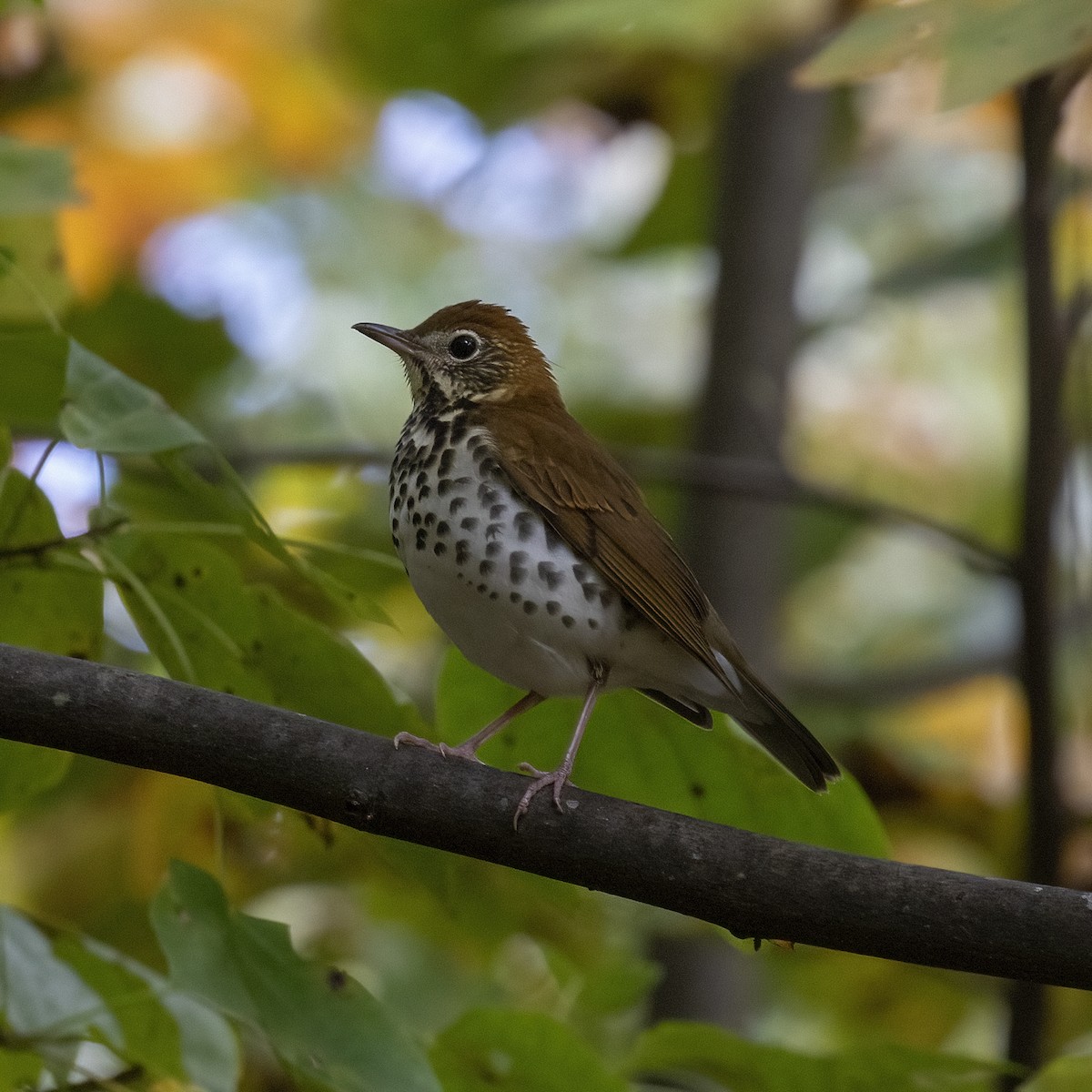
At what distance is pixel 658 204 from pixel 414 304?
318cm

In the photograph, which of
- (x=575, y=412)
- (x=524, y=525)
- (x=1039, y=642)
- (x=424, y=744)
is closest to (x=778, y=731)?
(x=1039, y=642)

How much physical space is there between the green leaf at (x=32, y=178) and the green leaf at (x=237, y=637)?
0.52 m

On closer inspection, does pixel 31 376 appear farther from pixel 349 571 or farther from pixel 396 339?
pixel 396 339

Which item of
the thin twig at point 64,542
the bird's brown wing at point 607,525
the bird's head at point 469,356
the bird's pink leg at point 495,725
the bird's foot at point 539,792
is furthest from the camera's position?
the bird's head at point 469,356

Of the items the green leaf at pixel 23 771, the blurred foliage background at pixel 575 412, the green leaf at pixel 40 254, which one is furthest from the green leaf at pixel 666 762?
the green leaf at pixel 40 254

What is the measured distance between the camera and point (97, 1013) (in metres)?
2.34

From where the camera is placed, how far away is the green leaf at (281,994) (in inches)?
88.4

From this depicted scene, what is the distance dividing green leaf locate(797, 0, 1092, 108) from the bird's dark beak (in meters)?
1.55

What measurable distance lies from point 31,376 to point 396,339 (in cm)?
135

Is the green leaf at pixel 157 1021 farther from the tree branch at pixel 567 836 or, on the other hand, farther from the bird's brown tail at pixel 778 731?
the bird's brown tail at pixel 778 731

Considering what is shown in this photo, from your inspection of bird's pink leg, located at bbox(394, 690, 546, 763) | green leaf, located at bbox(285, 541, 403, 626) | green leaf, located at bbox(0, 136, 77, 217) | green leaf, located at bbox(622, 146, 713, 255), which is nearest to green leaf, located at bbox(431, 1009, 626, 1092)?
bird's pink leg, located at bbox(394, 690, 546, 763)

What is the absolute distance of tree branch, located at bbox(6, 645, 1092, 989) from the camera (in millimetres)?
2051

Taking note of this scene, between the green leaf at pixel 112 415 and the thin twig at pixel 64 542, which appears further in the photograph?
the thin twig at pixel 64 542

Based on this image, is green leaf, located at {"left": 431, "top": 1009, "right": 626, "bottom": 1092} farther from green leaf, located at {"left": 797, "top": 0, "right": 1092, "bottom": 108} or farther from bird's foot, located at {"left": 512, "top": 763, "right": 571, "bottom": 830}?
green leaf, located at {"left": 797, "top": 0, "right": 1092, "bottom": 108}
